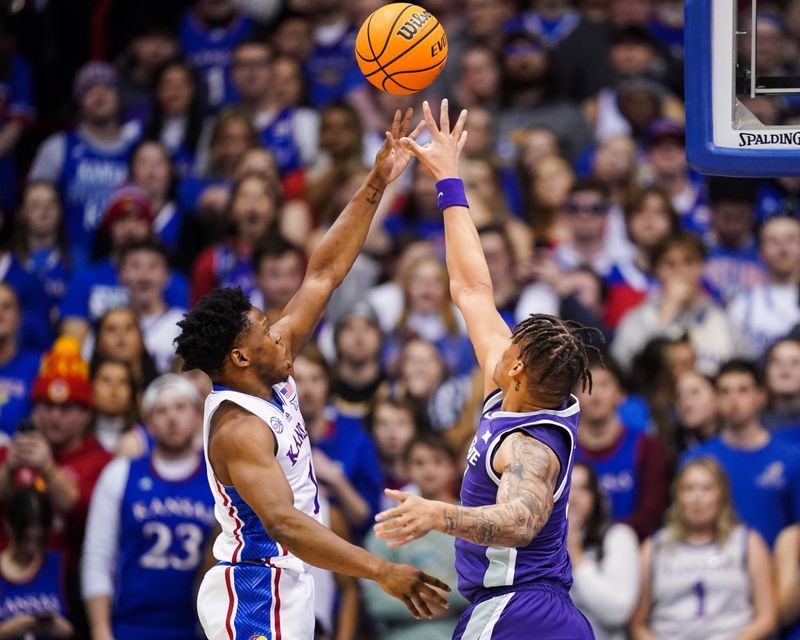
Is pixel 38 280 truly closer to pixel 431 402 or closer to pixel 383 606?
pixel 431 402

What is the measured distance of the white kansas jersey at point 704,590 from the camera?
829cm

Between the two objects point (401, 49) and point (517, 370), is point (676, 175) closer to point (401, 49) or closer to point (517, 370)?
point (401, 49)

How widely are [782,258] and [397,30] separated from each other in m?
3.95

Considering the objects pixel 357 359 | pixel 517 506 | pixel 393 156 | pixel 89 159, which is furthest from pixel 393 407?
pixel 89 159

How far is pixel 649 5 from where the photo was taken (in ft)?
42.0

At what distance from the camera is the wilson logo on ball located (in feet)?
22.4

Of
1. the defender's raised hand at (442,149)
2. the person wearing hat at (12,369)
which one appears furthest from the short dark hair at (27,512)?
the defender's raised hand at (442,149)

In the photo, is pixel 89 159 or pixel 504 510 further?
pixel 89 159

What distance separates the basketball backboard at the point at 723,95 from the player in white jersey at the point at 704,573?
2.76 meters

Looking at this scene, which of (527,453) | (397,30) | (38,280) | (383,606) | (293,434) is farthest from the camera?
(38,280)

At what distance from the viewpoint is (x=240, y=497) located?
233 inches

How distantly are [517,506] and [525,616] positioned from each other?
2.13 feet

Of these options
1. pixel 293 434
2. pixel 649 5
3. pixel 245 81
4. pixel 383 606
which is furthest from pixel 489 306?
pixel 649 5

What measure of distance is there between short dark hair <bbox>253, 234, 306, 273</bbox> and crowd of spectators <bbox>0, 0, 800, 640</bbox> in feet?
0.10
